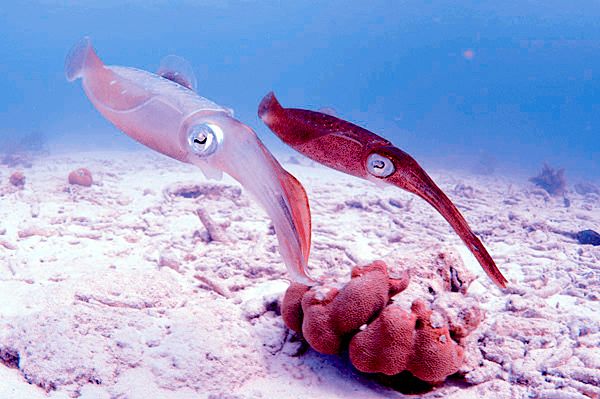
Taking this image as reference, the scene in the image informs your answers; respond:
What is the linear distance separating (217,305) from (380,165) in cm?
338

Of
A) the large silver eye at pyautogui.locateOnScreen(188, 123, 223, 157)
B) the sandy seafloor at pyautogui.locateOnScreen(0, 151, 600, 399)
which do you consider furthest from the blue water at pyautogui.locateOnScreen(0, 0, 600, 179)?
the large silver eye at pyautogui.locateOnScreen(188, 123, 223, 157)

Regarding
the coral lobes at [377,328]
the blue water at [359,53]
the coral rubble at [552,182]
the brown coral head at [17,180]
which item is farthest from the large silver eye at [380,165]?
the blue water at [359,53]

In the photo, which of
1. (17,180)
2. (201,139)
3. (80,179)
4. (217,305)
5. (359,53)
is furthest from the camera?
(359,53)

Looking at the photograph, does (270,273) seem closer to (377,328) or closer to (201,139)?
(377,328)

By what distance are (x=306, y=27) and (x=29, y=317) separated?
14712 centimetres

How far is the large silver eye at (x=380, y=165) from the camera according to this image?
1.04 m

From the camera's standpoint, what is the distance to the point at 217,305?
404 cm

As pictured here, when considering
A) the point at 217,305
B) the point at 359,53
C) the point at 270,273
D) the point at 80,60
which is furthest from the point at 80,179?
the point at 359,53

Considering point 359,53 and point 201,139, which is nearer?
point 201,139

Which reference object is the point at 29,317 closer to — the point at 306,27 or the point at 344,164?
the point at 344,164

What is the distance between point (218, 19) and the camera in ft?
377

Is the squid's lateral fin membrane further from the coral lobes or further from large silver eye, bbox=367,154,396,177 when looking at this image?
the coral lobes

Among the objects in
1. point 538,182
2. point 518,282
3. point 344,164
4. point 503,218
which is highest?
point 538,182

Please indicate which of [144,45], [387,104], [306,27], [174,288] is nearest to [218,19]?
[306,27]
